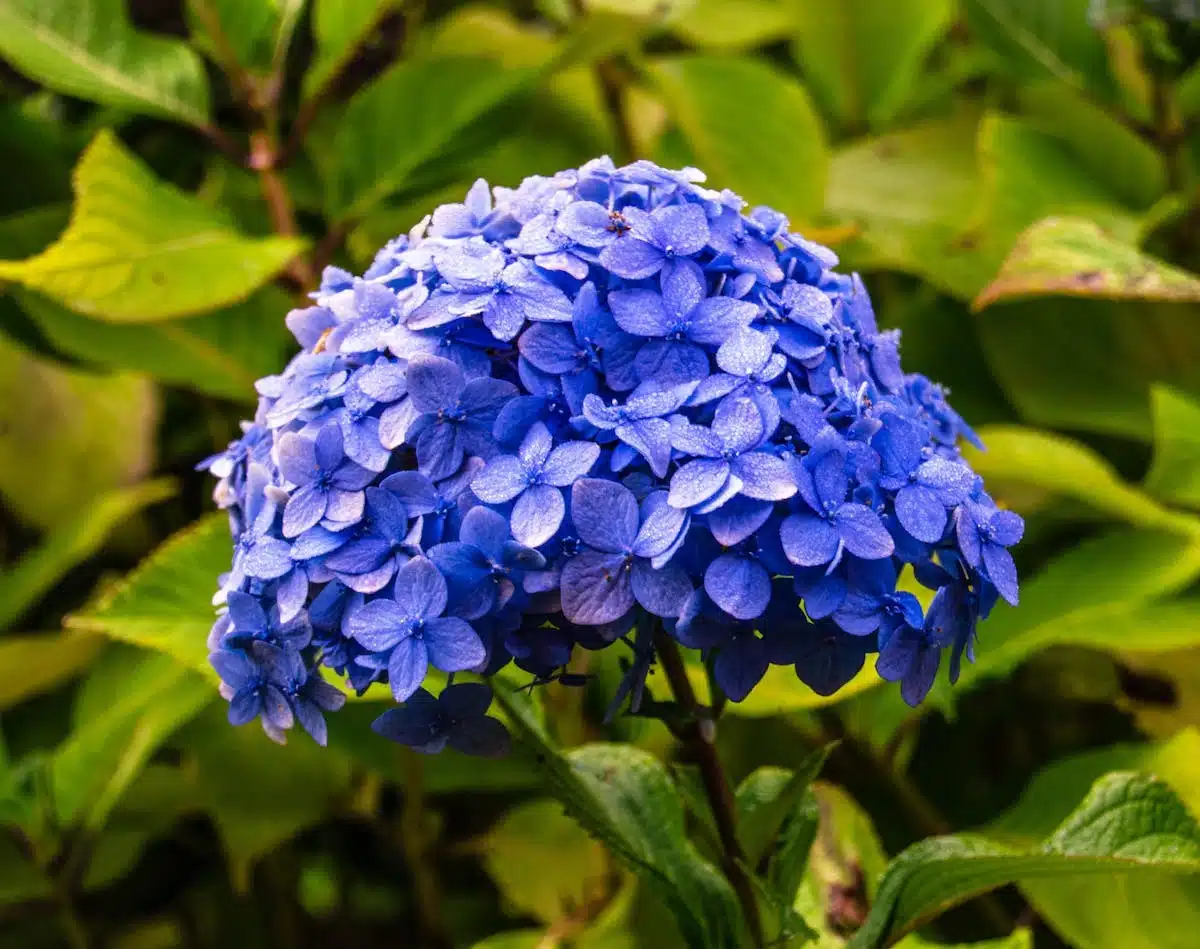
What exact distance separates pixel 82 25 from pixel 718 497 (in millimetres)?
1006

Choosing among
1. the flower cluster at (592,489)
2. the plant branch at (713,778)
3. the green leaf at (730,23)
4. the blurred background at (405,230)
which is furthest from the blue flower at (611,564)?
the green leaf at (730,23)

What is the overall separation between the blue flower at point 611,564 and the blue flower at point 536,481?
1 cm

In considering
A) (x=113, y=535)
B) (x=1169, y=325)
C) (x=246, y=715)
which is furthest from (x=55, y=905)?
(x=1169, y=325)

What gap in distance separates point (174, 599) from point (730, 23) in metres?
1.13

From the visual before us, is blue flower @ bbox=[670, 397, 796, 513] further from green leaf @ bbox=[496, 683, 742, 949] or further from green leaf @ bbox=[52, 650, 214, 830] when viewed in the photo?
green leaf @ bbox=[52, 650, 214, 830]

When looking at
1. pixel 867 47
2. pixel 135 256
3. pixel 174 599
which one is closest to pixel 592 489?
pixel 174 599

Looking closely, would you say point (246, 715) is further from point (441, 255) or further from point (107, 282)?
point (107, 282)

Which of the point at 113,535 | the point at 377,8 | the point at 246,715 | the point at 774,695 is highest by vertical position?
the point at 377,8

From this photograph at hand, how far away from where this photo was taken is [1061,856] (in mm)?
734

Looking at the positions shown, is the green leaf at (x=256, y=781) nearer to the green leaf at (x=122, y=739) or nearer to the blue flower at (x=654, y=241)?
the green leaf at (x=122, y=739)

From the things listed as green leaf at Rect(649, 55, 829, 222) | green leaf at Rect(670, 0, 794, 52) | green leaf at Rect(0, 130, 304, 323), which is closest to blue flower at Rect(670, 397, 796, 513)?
green leaf at Rect(0, 130, 304, 323)

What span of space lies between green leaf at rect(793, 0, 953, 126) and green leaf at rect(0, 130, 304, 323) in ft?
2.81

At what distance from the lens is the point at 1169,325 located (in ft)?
4.45

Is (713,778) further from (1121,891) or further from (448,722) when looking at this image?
(1121,891)
